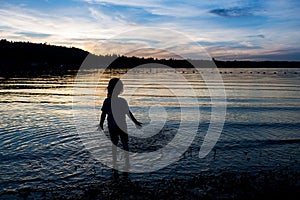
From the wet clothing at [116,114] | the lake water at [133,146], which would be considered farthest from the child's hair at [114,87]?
the lake water at [133,146]

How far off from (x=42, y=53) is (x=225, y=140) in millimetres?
175226

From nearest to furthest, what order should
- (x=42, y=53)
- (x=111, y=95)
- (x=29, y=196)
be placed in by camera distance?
(x=29, y=196) < (x=111, y=95) < (x=42, y=53)

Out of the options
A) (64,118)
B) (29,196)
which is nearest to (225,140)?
(29,196)

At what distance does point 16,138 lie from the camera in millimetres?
12633

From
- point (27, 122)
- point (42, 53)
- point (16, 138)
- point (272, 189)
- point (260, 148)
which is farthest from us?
point (42, 53)

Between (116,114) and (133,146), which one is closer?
(116,114)

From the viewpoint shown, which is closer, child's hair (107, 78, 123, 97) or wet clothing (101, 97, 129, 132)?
child's hair (107, 78, 123, 97)

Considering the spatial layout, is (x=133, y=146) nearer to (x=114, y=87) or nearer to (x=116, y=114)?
(x=116, y=114)

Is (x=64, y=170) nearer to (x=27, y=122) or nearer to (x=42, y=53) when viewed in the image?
(x=27, y=122)

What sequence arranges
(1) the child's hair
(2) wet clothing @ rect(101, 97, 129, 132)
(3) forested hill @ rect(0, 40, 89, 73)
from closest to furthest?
1. (1) the child's hair
2. (2) wet clothing @ rect(101, 97, 129, 132)
3. (3) forested hill @ rect(0, 40, 89, 73)

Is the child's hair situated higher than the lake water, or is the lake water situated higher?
the child's hair

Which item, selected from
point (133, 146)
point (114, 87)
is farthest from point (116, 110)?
point (133, 146)

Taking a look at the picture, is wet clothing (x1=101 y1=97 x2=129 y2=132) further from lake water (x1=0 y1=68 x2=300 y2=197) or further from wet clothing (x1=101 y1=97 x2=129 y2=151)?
lake water (x1=0 y1=68 x2=300 y2=197)

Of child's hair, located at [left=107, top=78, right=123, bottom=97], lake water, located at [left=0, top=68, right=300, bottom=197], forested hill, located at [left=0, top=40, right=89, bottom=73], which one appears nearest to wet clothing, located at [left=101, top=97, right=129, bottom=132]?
child's hair, located at [left=107, top=78, right=123, bottom=97]
